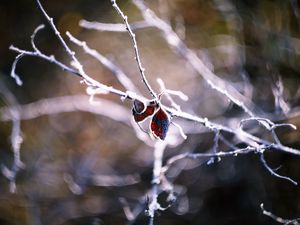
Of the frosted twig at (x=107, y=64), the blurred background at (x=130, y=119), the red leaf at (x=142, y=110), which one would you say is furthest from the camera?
A: the blurred background at (x=130, y=119)

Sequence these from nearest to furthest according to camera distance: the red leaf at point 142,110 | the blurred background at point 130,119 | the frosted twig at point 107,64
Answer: the red leaf at point 142,110 → the frosted twig at point 107,64 → the blurred background at point 130,119

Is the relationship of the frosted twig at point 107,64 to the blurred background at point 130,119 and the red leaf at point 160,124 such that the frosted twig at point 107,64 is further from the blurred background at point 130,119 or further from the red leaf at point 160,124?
the blurred background at point 130,119

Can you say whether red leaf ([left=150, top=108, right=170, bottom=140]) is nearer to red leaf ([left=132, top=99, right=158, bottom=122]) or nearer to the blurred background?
red leaf ([left=132, top=99, right=158, bottom=122])

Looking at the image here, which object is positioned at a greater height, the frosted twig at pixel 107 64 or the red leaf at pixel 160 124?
the frosted twig at pixel 107 64

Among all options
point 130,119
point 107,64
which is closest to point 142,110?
point 107,64

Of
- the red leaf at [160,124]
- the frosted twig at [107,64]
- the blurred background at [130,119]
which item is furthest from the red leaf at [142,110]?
the blurred background at [130,119]

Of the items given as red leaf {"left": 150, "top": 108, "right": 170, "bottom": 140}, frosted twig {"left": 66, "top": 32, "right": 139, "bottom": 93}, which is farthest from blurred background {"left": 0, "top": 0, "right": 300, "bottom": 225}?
red leaf {"left": 150, "top": 108, "right": 170, "bottom": 140}

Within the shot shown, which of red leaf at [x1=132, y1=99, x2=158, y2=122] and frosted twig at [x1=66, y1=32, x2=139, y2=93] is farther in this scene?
frosted twig at [x1=66, y1=32, x2=139, y2=93]

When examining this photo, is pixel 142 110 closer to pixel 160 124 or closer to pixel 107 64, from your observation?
pixel 160 124

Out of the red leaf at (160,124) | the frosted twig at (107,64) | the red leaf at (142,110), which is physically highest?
the frosted twig at (107,64)
